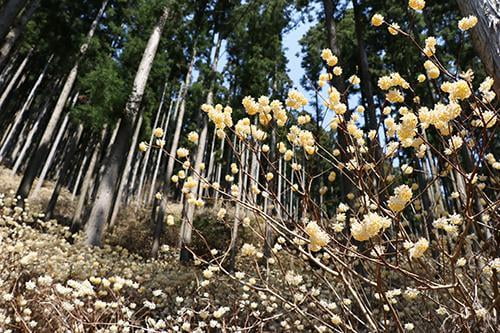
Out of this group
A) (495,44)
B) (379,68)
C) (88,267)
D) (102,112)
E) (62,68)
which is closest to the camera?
(495,44)

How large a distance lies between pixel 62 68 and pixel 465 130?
15.5 meters

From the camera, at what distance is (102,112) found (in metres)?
7.91

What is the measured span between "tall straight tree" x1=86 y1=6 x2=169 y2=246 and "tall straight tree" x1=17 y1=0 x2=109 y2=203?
3.47 m

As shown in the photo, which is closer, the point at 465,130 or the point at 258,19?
the point at 465,130

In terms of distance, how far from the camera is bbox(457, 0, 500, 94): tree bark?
1.60m

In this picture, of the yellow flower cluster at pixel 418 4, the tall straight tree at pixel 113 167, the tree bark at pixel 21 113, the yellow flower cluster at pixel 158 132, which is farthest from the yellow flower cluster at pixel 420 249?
the tree bark at pixel 21 113

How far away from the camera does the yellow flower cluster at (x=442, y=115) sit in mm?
1087

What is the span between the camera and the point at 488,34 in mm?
1663

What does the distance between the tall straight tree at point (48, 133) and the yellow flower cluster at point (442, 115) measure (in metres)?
9.13

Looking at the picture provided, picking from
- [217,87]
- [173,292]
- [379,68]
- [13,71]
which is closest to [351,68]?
[379,68]

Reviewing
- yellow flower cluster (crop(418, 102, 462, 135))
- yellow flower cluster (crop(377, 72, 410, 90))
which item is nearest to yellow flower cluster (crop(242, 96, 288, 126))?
yellow flower cluster (crop(377, 72, 410, 90))

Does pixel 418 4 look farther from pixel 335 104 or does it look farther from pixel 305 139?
pixel 305 139

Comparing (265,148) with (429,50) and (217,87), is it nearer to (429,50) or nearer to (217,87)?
(429,50)

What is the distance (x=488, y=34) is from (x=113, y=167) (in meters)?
5.72
